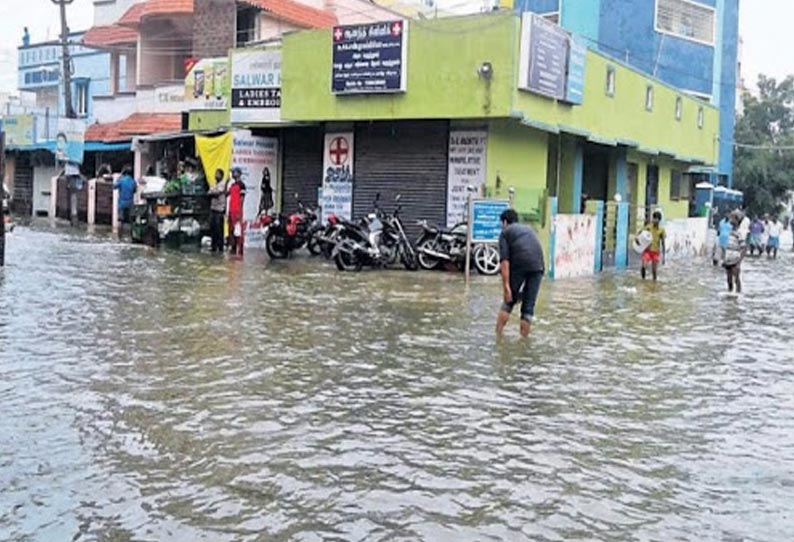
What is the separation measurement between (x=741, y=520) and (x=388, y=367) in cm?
444

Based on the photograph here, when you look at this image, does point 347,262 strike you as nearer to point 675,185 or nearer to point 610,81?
point 610,81

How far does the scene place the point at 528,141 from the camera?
864 inches

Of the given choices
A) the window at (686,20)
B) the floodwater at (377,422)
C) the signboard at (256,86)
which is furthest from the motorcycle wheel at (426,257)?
the window at (686,20)

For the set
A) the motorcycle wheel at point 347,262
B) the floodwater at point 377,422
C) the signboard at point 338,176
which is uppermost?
the signboard at point 338,176

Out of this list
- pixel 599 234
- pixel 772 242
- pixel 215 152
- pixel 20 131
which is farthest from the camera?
pixel 20 131

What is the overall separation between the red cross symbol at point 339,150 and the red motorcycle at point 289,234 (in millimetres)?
1784

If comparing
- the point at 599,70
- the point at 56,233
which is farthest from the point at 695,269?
the point at 56,233

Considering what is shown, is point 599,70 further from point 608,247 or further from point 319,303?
point 319,303

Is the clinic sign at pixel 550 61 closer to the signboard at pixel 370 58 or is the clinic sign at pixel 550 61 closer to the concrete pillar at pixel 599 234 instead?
the concrete pillar at pixel 599 234

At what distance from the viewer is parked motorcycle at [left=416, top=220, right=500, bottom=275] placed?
1930 cm

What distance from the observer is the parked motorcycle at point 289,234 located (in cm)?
2136

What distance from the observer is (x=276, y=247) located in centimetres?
2148

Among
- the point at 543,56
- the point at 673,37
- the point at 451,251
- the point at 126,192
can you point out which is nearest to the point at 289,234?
the point at 451,251

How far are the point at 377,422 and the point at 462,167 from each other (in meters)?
14.5
